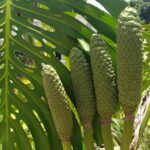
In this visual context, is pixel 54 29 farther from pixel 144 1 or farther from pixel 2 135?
pixel 144 1

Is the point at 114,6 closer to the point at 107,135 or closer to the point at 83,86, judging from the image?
the point at 83,86

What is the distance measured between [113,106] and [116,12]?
0.30 m

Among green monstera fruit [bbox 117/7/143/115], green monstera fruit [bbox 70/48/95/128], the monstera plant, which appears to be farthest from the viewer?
the monstera plant

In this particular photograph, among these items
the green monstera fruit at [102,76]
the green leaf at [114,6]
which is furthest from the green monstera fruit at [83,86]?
the green leaf at [114,6]

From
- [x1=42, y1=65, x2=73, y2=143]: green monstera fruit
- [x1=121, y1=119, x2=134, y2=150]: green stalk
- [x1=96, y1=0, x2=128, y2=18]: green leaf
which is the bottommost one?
[x1=121, y1=119, x2=134, y2=150]: green stalk

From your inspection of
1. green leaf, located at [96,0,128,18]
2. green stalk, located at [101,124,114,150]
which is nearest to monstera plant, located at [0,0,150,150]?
green leaf, located at [96,0,128,18]

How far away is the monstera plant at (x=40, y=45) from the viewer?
4.75ft

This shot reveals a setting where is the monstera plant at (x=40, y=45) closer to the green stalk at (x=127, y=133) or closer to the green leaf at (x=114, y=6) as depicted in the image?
the green leaf at (x=114, y=6)

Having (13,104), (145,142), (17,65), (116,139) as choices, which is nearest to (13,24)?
(17,65)

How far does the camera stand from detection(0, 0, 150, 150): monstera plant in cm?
145

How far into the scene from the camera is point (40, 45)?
1.52m

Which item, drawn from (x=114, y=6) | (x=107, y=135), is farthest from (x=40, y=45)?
(x=107, y=135)

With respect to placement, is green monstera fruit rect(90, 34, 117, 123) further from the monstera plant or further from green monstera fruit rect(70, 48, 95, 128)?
the monstera plant

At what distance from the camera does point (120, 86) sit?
4.01 feet
